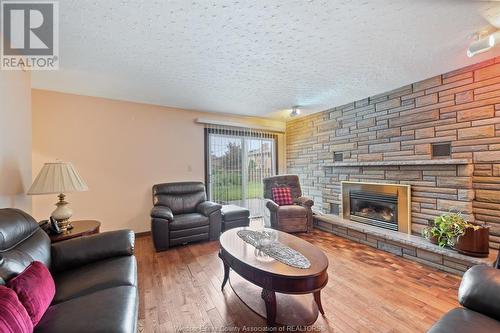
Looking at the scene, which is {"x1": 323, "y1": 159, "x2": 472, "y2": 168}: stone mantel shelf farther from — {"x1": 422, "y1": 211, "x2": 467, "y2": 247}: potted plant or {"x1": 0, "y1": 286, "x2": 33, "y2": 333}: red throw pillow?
{"x1": 0, "y1": 286, "x2": 33, "y2": 333}: red throw pillow

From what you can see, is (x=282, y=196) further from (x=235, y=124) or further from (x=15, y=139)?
(x=15, y=139)

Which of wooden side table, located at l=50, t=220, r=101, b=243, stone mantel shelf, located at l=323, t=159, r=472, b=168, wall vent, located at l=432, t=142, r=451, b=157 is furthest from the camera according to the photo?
wall vent, located at l=432, t=142, r=451, b=157

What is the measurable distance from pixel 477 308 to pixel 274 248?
1.29 meters

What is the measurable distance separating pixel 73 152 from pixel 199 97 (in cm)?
214

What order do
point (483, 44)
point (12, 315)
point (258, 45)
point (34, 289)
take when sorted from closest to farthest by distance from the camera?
point (12, 315), point (34, 289), point (483, 44), point (258, 45)

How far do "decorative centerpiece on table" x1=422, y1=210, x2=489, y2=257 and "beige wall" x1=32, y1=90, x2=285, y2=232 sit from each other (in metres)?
3.79

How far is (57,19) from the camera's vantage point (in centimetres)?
168

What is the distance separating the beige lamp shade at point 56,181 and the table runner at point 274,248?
1.80m

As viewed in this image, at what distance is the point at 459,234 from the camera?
235 cm

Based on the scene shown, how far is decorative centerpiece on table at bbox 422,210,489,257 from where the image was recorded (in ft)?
7.43

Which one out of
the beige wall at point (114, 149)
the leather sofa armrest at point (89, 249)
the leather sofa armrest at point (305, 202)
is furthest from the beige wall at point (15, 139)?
the leather sofa armrest at point (305, 202)

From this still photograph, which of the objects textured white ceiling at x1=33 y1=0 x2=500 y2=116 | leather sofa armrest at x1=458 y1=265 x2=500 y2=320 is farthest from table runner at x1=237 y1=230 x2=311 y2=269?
textured white ceiling at x1=33 y1=0 x2=500 y2=116

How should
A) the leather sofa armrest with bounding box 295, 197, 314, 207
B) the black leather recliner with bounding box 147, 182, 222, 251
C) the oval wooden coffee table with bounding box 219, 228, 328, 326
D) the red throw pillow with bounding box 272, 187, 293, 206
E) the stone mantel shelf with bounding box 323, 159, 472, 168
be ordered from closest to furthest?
the oval wooden coffee table with bounding box 219, 228, 328, 326
the stone mantel shelf with bounding box 323, 159, 472, 168
the black leather recliner with bounding box 147, 182, 222, 251
the leather sofa armrest with bounding box 295, 197, 314, 207
the red throw pillow with bounding box 272, 187, 293, 206
